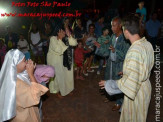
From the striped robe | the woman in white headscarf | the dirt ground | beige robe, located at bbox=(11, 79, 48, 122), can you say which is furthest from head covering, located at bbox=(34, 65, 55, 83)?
the dirt ground

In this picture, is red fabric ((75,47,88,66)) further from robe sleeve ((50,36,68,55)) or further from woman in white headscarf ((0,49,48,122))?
woman in white headscarf ((0,49,48,122))

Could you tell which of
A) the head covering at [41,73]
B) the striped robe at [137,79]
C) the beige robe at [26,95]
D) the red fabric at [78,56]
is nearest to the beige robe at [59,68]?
the red fabric at [78,56]

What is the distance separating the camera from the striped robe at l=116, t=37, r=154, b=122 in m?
2.25

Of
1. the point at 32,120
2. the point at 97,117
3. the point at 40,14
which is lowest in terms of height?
the point at 97,117

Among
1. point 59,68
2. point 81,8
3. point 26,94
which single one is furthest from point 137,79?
point 81,8

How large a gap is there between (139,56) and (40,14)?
719 centimetres

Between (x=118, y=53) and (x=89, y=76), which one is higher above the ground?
(x=118, y=53)

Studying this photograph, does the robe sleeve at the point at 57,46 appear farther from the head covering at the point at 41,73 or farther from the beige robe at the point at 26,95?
the beige robe at the point at 26,95

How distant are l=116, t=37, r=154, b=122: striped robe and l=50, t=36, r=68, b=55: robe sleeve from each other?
2.18 meters

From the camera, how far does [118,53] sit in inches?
145

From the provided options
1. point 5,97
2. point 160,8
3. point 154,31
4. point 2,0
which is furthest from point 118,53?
point 160,8

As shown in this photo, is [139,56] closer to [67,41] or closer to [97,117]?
[97,117]

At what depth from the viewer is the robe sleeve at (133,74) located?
2240 millimetres

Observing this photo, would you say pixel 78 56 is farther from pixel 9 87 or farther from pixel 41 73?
pixel 9 87
